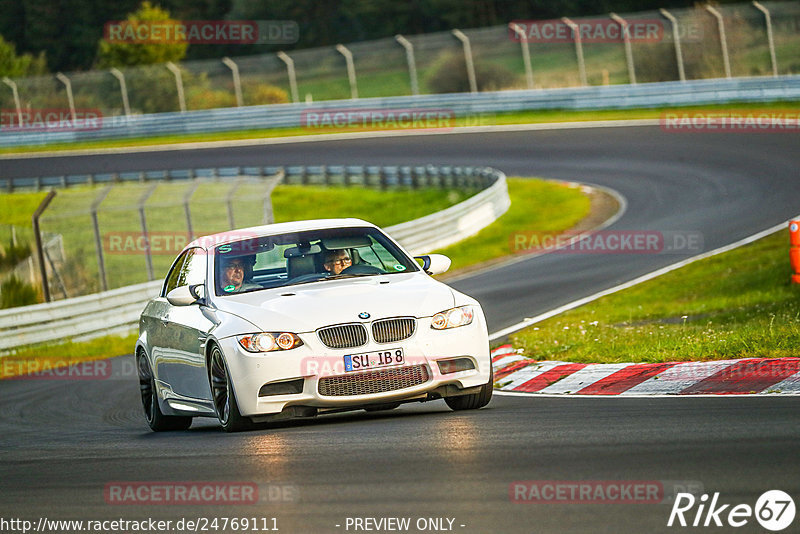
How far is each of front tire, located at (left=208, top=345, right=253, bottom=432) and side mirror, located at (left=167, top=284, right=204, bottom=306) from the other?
2.13ft

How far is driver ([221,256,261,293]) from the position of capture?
964 centimetres

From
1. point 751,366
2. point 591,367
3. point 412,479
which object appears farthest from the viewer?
point 591,367

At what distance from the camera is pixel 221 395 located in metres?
9.17

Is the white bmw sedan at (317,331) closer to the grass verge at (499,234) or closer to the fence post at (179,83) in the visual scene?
the grass verge at (499,234)

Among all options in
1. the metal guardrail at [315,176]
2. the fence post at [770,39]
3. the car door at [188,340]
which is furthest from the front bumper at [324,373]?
the fence post at [770,39]

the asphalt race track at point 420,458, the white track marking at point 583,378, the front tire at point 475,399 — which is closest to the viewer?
the asphalt race track at point 420,458

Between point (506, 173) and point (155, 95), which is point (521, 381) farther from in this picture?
point (155, 95)

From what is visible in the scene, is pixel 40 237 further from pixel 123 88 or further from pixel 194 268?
pixel 123 88

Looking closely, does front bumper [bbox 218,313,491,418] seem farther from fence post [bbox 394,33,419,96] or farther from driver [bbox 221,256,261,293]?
fence post [bbox 394,33,419,96]

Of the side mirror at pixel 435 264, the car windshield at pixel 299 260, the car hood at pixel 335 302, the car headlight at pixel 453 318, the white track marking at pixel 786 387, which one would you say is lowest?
the white track marking at pixel 786 387

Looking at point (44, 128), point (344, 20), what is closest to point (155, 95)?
point (44, 128)

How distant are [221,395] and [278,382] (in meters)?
0.67

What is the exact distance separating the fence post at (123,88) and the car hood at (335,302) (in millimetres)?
45958

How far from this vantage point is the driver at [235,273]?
9641 mm
